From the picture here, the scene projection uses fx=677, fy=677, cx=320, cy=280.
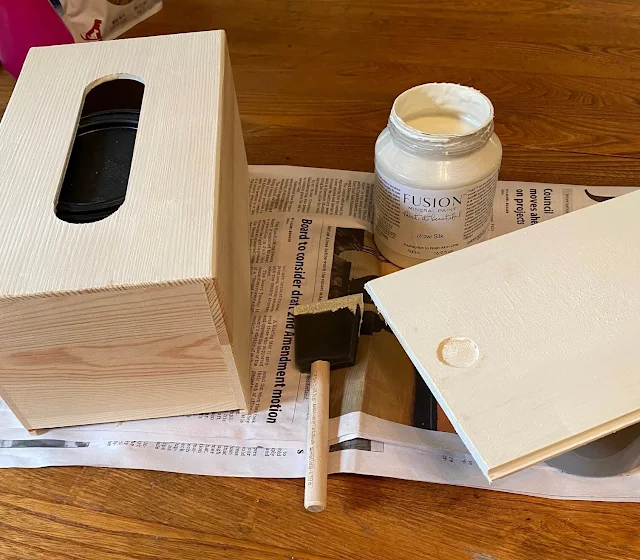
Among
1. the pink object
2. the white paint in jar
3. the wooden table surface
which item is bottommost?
the wooden table surface

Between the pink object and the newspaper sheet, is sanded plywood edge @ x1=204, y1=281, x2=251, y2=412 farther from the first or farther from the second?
the pink object

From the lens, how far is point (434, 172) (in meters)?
0.52

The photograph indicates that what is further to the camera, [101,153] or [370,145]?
[370,145]

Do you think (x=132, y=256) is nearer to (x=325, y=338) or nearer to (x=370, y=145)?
(x=325, y=338)

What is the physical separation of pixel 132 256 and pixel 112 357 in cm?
8

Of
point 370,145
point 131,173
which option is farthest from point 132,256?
point 370,145

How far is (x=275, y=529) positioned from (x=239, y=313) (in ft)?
0.49

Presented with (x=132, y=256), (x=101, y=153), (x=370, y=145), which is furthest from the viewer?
(x=370, y=145)

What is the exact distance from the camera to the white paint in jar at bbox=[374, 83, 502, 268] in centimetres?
51

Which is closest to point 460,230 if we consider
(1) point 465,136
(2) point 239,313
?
(1) point 465,136

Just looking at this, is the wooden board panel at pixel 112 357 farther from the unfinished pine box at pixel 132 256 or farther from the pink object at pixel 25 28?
the pink object at pixel 25 28

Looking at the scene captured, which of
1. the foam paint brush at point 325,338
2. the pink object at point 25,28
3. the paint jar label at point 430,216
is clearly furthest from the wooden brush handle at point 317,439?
the pink object at point 25,28

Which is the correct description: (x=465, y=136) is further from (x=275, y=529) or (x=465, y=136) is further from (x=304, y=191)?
(x=275, y=529)

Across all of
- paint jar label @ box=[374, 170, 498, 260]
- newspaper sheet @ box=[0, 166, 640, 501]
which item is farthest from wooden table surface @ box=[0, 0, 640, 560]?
paint jar label @ box=[374, 170, 498, 260]
